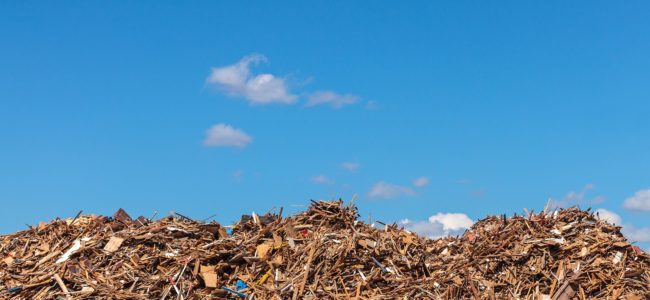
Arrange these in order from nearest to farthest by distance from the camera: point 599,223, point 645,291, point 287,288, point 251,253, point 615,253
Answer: point 287,288
point 251,253
point 645,291
point 615,253
point 599,223

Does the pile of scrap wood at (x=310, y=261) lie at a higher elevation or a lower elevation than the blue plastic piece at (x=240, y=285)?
higher

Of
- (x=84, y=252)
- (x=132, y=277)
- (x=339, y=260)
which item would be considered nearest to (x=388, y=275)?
(x=339, y=260)

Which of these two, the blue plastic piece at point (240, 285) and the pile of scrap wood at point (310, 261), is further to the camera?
the pile of scrap wood at point (310, 261)

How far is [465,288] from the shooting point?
11.0 metres

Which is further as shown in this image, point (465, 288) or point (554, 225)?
point (554, 225)

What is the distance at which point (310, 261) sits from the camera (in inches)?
413

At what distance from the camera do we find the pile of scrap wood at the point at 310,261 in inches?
408

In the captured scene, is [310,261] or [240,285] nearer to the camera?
[240,285]

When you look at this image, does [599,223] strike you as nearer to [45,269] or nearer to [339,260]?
[339,260]

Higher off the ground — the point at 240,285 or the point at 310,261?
the point at 310,261

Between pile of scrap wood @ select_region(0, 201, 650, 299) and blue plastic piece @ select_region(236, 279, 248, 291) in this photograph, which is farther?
pile of scrap wood @ select_region(0, 201, 650, 299)

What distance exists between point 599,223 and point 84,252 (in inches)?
383

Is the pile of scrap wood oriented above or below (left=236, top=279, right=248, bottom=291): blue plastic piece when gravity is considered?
above

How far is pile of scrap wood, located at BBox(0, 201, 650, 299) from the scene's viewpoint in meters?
10.4
